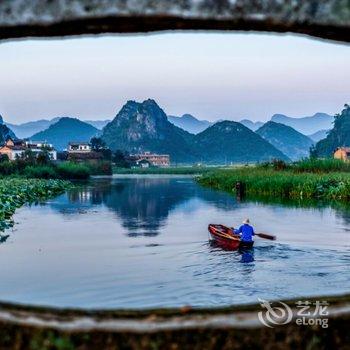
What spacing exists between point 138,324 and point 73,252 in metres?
13.4

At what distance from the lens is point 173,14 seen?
1779mm

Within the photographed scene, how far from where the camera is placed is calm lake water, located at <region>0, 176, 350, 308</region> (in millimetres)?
10242

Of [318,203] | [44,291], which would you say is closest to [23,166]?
[318,203]

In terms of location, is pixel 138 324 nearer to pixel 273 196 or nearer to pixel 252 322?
pixel 252 322

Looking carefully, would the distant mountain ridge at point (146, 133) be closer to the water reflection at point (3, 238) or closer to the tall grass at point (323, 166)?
the tall grass at point (323, 166)

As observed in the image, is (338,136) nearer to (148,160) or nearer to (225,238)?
(148,160)

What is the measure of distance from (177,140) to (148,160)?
50.2m

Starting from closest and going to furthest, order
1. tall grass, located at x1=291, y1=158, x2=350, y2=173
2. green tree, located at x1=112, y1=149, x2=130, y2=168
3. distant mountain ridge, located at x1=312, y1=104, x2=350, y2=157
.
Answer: tall grass, located at x1=291, y1=158, x2=350, y2=173
distant mountain ridge, located at x1=312, y1=104, x2=350, y2=157
green tree, located at x1=112, y1=149, x2=130, y2=168

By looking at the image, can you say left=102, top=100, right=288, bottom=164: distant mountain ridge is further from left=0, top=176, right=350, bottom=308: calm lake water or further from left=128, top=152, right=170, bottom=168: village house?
left=0, top=176, right=350, bottom=308: calm lake water

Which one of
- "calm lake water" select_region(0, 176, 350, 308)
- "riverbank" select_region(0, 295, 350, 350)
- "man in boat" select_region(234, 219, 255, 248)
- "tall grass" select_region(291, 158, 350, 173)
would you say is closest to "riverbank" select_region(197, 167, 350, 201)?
"tall grass" select_region(291, 158, 350, 173)

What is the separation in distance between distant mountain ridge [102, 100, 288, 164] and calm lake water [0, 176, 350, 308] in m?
138

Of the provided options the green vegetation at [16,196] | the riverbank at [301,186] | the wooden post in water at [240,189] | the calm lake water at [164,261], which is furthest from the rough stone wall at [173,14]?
the wooden post in water at [240,189]

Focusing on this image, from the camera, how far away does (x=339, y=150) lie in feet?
264

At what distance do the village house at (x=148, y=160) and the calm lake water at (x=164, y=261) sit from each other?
93.0 metres
